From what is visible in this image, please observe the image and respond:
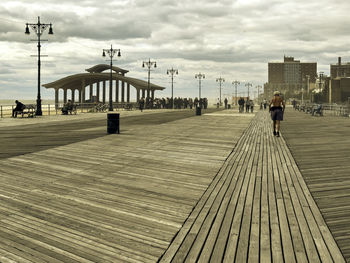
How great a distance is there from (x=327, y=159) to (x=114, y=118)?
9099mm

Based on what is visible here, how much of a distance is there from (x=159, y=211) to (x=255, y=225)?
48.3 inches

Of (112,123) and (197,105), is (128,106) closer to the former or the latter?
(197,105)

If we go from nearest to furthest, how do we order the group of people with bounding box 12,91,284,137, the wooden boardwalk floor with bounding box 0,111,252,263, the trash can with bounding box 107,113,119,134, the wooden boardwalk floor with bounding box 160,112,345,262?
1. the wooden boardwalk floor with bounding box 160,112,345,262
2. the wooden boardwalk floor with bounding box 0,111,252,263
3. the group of people with bounding box 12,91,284,137
4. the trash can with bounding box 107,113,119,134

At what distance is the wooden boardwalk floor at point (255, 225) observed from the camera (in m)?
3.37

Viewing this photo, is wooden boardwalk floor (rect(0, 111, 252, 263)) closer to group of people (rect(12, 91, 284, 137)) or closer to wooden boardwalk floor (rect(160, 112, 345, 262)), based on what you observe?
wooden boardwalk floor (rect(160, 112, 345, 262))

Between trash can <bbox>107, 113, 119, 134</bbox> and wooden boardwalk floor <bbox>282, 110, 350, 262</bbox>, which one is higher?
trash can <bbox>107, 113, 119, 134</bbox>

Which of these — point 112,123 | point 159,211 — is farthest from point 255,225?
point 112,123

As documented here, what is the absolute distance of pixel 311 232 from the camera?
393 centimetres

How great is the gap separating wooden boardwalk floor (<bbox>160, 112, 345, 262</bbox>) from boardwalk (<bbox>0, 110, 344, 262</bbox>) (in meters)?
0.01

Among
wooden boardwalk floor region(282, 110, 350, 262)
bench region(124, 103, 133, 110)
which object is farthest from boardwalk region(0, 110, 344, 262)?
bench region(124, 103, 133, 110)

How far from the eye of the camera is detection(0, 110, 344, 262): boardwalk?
343cm

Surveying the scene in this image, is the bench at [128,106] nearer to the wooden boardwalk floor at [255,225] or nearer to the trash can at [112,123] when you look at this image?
the trash can at [112,123]

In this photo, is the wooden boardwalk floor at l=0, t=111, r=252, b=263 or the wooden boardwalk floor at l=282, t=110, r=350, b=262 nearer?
the wooden boardwalk floor at l=0, t=111, r=252, b=263

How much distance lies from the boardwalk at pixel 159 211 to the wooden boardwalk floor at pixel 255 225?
11 mm
